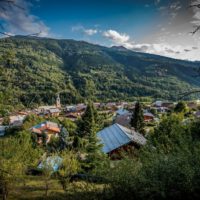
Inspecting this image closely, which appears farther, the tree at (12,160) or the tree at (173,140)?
the tree at (12,160)

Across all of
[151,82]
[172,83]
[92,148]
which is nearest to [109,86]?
[151,82]

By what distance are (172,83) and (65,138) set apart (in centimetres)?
14863

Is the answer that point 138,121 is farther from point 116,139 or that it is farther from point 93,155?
point 93,155

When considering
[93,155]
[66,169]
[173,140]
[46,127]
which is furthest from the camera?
[46,127]

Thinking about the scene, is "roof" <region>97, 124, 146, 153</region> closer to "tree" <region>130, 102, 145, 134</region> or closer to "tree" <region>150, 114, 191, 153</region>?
"tree" <region>130, 102, 145, 134</region>

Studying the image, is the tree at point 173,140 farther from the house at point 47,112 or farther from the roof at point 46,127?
the house at point 47,112

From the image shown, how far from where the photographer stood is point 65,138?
30.5 meters

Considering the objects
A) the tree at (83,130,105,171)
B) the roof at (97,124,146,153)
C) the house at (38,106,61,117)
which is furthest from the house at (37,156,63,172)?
the house at (38,106,61,117)

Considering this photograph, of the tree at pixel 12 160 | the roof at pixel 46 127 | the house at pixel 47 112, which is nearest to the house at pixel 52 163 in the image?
the tree at pixel 12 160

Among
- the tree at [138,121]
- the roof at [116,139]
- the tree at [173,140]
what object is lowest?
the tree at [138,121]

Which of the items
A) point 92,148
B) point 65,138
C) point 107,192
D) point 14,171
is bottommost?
point 65,138

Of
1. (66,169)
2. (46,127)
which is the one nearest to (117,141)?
(66,169)

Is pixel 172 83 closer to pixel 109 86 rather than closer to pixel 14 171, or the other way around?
pixel 109 86

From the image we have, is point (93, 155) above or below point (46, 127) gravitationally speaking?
above
